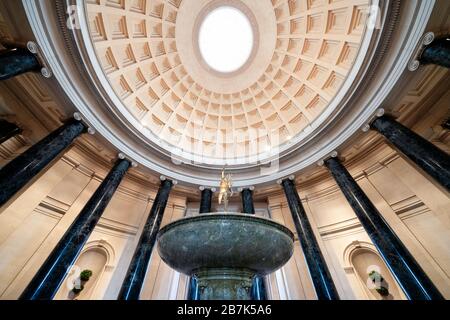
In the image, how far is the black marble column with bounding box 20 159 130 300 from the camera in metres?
4.82

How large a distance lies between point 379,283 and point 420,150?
5.25m

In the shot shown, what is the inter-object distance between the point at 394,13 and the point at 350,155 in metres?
5.45

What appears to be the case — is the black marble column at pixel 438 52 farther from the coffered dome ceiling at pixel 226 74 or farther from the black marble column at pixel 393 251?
the black marble column at pixel 393 251

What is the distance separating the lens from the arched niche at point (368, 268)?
7266 mm

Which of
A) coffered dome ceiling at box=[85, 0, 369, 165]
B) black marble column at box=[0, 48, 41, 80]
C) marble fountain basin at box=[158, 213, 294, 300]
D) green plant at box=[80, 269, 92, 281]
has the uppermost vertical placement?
coffered dome ceiling at box=[85, 0, 369, 165]

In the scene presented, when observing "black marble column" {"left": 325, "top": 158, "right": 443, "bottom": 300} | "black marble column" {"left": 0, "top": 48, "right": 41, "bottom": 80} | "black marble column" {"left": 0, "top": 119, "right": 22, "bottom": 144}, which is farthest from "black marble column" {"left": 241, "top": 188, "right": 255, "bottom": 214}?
"black marble column" {"left": 0, "top": 119, "right": 22, "bottom": 144}

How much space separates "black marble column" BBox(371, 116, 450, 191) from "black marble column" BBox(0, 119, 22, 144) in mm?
12946

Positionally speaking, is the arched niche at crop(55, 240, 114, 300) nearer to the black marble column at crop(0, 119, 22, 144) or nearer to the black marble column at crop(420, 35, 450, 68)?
the black marble column at crop(0, 119, 22, 144)

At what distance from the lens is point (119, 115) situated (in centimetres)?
808

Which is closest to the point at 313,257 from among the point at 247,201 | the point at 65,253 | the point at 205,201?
the point at 247,201

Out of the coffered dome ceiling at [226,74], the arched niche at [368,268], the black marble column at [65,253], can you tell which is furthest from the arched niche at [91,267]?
the arched niche at [368,268]

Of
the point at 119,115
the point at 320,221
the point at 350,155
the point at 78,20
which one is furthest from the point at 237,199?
the point at 78,20

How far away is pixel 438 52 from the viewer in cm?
489
